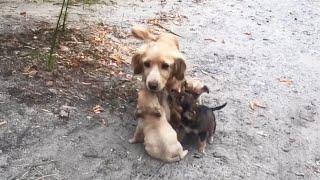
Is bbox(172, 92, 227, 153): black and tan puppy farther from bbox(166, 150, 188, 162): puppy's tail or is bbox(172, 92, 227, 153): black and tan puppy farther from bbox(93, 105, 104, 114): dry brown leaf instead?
bbox(93, 105, 104, 114): dry brown leaf

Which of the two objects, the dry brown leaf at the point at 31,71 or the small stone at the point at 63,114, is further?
the dry brown leaf at the point at 31,71

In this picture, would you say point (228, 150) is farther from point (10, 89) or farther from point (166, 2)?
point (166, 2)

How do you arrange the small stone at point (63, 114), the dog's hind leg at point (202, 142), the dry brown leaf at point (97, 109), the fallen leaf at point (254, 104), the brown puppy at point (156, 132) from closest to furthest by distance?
the brown puppy at point (156, 132)
the dog's hind leg at point (202, 142)
the small stone at point (63, 114)
the dry brown leaf at point (97, 109)
the fallen leaf at point (254, 104)

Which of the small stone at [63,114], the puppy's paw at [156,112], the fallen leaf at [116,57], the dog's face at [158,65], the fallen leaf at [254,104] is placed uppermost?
the dog's face at [158,65]

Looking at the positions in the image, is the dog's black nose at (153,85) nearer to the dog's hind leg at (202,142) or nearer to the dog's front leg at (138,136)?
the dog's front leg at (138,136)

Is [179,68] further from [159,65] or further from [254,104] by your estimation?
[254,104]

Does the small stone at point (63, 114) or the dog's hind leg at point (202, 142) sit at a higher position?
the dog's hind leg at point (202, 142)

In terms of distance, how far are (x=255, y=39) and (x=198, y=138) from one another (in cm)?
318

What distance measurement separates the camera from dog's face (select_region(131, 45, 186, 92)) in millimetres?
3945

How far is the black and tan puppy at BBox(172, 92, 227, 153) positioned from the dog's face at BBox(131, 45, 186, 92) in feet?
0.74

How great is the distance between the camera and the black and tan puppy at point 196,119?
4.01m

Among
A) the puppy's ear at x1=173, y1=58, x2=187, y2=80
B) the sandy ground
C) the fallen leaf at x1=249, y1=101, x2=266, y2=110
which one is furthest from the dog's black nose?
the fallen leaf at x1=249, y1=101, x2=266, y2=110

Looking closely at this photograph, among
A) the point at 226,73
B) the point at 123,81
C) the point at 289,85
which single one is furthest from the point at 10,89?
the point at 289,85

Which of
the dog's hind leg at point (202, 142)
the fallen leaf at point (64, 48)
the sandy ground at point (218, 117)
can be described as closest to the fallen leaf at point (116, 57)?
the fallen leaf at point (64, 48)
